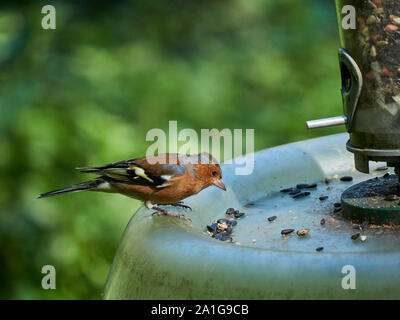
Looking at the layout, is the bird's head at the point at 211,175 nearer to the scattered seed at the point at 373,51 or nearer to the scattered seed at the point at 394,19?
the scattered seed at the point at 373,51

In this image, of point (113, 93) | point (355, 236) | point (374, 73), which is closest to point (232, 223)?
point (355, 236)

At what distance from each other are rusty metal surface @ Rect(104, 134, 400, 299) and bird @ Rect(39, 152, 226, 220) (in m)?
0.08

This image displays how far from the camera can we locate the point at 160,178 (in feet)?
11.4

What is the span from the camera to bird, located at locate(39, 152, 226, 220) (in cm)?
337

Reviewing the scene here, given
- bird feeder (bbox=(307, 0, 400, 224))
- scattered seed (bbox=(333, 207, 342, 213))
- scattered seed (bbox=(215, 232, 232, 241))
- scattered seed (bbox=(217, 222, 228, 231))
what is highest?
bird feeder (bbox=(307, 0, 400, 224))

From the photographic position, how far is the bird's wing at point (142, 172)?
3.46 metres

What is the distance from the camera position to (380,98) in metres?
2.72

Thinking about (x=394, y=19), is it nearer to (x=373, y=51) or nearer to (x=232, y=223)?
(x=373, y=51)

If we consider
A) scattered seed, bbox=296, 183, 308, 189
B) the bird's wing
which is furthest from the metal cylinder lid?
the bird's wing

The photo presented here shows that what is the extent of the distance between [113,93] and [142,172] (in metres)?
2.26

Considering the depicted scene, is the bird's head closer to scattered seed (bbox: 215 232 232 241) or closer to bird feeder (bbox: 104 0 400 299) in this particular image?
bird feeder (bbox: 104 0 400 299)

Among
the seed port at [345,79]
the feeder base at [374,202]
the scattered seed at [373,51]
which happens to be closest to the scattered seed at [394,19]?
the scattered seed at [373,51]
